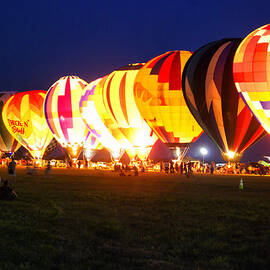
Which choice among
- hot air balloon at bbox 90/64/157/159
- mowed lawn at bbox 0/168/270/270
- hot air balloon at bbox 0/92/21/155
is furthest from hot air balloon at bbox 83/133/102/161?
mowed lawn at bbox 0/168/270/270

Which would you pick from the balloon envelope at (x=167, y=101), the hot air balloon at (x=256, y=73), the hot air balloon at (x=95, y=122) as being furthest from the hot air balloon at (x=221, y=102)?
the hot air balloon at (x=95, y=122)

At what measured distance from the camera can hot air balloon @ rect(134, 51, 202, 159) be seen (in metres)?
34.9

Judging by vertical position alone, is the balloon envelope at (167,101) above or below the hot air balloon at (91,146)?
above

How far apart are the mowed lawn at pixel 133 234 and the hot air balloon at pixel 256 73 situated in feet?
45.9

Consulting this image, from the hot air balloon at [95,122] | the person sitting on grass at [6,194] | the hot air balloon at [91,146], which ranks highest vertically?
the hot air balloon at [95,122]

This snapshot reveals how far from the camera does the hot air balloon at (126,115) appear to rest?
39344 mm

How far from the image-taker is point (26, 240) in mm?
8023

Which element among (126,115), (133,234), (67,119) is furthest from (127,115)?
(133,234)

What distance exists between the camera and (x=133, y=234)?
28.7 ft

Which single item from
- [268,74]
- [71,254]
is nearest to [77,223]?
[71,254]

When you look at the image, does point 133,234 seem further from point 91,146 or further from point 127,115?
point 91,146

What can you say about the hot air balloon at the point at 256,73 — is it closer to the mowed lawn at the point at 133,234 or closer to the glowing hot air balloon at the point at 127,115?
the glowing hot air balloon at the point at 127,115

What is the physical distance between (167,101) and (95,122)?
11318 millimetres

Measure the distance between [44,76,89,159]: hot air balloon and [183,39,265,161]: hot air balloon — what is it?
58.1 feet
